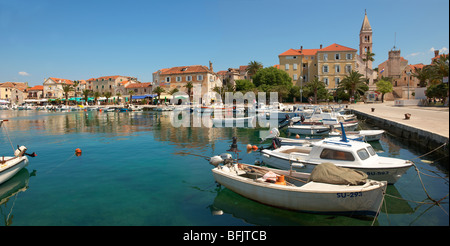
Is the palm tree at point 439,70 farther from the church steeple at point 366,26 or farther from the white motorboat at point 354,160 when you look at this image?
the church steeple at point 366,26

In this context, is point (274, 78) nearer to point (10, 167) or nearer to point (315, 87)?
point (315, 87)

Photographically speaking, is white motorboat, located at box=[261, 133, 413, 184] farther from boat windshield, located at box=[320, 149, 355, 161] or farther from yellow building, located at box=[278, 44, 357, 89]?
yellow building, located at box=[278, 44, 357, 89]

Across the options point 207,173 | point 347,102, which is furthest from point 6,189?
point 347,102

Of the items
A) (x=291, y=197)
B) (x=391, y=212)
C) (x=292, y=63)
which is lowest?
(x=391, y=212)

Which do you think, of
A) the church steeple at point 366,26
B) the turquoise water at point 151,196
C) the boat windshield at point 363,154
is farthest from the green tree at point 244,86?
the boat windshield at point 363,154

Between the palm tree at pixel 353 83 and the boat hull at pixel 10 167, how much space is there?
64517 mm

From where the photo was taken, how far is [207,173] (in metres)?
14.9

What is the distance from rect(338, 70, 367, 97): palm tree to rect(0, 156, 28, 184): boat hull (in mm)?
64517

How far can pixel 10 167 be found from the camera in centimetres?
1354

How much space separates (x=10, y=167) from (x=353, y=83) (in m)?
65.7

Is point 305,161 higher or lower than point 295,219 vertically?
higher
